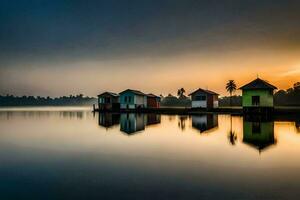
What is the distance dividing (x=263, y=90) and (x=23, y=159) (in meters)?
39.9

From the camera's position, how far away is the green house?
150ft

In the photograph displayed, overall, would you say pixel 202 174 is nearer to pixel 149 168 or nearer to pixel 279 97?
pixel 149 168

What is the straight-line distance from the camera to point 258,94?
153 feet

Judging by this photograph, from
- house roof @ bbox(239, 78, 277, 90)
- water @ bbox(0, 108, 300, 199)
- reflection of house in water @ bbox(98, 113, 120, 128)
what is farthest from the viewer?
house roof @ bbox(239, 78, 277, 90)

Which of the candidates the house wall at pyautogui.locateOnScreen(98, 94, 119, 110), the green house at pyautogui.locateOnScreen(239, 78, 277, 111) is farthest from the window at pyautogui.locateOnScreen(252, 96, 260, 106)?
the house wall at pyautogui.locateOnScreen(98, 94, 119, 110)

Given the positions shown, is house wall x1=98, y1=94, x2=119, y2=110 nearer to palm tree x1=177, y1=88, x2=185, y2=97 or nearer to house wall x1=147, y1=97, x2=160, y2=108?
house wall x1=147, y1=97, x2=160, y2=108

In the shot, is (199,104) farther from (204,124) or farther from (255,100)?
(204,124)

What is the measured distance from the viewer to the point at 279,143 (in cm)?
1981

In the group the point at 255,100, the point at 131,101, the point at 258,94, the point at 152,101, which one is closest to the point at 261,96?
the point at 258,94

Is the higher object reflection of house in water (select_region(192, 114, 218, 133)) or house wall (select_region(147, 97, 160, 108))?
house wall (select_region(147, 97, 160, 108))

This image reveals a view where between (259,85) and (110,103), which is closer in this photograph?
(259,85)

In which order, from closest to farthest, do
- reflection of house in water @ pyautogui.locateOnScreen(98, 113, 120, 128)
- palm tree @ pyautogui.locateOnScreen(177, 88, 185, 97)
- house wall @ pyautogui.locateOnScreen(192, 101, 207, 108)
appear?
reflection of house in water @ pyautogui.locateOnScreen(98, 113, 120, 128), house wall @ pyautogui.locateOnScreen(192, 101, 207, 108), palm tree @ pyautogui.locateOnScreen(177, 88, 185, 97)

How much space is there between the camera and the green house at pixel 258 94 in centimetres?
4584

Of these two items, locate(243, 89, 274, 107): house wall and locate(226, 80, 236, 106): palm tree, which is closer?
locate(243, 89, 274, 107): house wall
